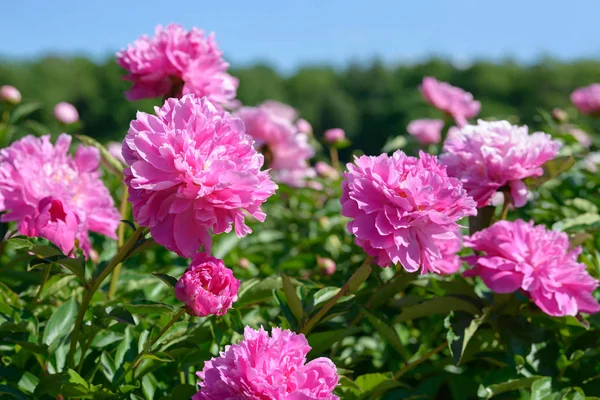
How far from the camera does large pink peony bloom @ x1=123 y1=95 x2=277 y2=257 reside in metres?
0.82

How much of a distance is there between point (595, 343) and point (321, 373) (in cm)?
64

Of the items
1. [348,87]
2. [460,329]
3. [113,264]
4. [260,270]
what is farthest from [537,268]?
[348,87]

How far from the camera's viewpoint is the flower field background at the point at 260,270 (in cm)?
84

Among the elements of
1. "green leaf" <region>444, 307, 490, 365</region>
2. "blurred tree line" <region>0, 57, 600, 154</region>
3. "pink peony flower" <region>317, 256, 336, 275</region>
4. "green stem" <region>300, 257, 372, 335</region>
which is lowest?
"blurred tree line" <region>0, 57, 600, 154</region>

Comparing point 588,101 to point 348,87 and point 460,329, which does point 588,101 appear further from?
point 348,87

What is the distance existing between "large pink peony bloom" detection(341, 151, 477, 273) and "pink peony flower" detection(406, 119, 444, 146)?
1.31 metres

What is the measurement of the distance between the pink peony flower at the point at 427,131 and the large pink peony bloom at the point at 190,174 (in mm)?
1436

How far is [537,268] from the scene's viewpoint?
1.11 meters

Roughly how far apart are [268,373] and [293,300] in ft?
0.86

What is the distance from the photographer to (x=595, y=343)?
1.23 metres

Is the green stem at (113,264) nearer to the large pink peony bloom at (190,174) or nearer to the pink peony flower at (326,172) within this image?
the large pink peony bloom at (190,174)

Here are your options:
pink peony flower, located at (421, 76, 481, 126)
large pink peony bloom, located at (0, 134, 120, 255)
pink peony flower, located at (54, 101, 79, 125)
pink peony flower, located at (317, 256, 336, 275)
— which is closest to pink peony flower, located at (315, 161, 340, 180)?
pink peony flower, located at (421, 76, 481, 126)

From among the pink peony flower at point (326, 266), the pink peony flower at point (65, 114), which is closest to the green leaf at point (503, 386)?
the pink peony flower at point (326, 266)

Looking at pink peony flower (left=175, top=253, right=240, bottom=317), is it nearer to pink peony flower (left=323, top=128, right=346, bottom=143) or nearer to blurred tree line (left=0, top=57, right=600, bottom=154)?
pink peony flower (left=323, top=128, right=346, bottom=143)
